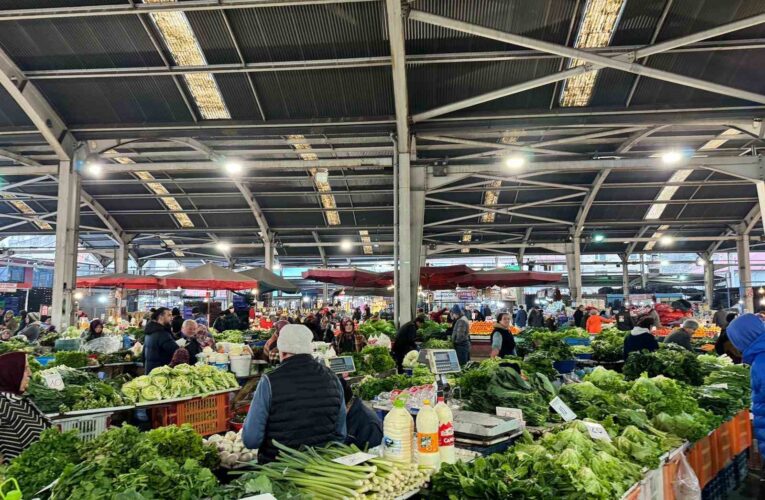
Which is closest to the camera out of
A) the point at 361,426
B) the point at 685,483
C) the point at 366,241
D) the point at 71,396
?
the point at 361,426

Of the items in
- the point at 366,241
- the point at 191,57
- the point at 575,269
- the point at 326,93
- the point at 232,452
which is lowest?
the point at 232,452

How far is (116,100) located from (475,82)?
776 centimetres

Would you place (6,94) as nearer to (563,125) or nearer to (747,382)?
(563,125)

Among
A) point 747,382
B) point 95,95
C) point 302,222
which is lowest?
point 747,382

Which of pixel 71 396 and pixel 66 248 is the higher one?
pixel 66 248

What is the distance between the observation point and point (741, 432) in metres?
5.55

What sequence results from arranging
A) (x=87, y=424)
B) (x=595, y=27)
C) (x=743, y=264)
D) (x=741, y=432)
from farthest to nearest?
(x=743, y=264), (x=595, y=27), (x=741, y=432), (x=87, y=424)

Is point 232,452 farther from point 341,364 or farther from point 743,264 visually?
point 743,264

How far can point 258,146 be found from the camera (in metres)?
14.7

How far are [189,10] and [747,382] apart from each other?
9916mm

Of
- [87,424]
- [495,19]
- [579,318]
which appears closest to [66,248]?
[87,424]

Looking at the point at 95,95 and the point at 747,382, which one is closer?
the point at 747,382

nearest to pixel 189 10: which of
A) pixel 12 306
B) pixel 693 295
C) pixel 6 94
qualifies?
pixel 6 94

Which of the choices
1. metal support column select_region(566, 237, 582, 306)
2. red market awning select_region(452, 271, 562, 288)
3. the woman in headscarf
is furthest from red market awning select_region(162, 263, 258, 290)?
metal support column select_region(566, 237, 582, 306)
